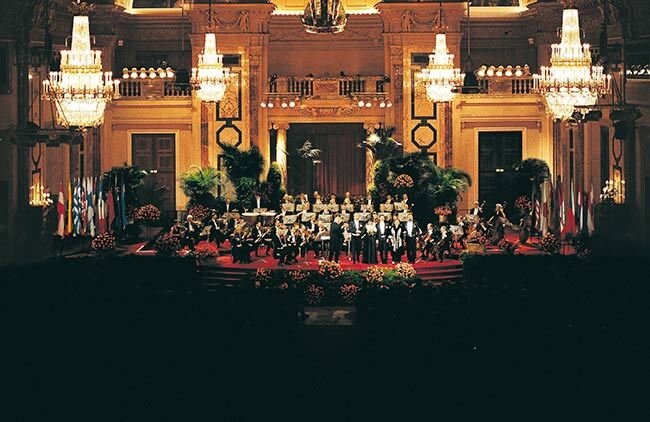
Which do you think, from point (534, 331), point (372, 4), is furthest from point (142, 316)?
point (372, 4)

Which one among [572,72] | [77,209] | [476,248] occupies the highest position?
[572,72]

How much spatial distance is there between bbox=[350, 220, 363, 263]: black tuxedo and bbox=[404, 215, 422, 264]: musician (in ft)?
4.03

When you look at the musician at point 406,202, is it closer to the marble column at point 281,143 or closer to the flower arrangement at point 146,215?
the marble column at point 281,143

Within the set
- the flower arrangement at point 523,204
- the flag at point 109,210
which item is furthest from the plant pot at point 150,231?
the flower arrangement at point 523,204

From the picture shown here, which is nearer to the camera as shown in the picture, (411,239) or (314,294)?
(314,294)

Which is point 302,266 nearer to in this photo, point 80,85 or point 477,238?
point 477,238

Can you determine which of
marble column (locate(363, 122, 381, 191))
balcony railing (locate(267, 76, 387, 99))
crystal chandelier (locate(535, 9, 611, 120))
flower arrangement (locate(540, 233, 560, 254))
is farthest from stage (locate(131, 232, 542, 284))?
balcony railing (locate(267, 76, 387, 99))

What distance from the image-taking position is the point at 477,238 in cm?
3481

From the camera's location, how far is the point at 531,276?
30.0 metres

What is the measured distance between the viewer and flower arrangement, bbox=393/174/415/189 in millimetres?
38281

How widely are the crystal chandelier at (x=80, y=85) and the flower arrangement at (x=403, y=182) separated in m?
11.5

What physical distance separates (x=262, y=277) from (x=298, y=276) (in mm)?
878

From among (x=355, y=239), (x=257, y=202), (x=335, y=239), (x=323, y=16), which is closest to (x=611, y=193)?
(x=355, y=239)

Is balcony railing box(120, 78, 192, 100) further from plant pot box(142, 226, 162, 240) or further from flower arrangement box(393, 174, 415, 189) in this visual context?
flower arrangement box(393, 174, 415, 189)
